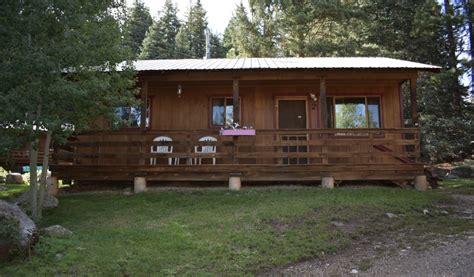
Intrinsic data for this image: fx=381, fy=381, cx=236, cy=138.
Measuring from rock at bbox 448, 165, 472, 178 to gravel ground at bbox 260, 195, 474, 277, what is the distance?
9302 mm

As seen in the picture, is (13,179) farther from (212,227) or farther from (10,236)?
(212,227)

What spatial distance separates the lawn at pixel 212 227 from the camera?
4.49 metres

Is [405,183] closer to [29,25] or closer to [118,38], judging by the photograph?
[118,38]

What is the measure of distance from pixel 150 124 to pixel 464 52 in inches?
564

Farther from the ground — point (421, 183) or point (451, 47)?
point (451, 47)

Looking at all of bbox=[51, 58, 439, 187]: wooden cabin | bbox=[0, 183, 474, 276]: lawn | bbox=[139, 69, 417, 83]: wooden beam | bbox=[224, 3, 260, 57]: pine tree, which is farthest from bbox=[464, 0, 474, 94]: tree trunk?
bbox=[224, 3, 260, 57]: pine tree

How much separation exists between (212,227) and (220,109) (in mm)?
5574

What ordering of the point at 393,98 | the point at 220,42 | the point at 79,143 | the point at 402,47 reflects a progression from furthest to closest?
the point at 220,42 < the point at 402,47 < the point at 393,98 < the point at 79,143

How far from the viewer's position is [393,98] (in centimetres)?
1070

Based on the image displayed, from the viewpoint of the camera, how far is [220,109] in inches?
432

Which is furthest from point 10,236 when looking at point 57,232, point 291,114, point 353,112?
point 353,112

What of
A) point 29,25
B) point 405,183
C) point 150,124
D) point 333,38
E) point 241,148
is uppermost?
point 333,38

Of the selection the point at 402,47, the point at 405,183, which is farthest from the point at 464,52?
the point at 405,183

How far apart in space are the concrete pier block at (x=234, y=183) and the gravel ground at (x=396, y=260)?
362 cm
